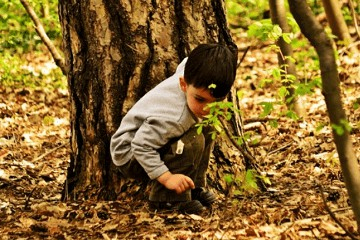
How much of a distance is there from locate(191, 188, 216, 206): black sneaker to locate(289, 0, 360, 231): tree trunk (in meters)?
1.52

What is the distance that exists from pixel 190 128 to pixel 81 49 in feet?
3.10

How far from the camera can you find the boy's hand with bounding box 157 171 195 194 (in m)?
3.74

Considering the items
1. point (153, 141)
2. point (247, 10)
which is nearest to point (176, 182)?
point (153, 141)

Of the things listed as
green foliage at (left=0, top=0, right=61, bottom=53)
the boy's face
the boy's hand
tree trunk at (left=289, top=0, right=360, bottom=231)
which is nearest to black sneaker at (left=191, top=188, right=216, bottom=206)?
the boy's hand

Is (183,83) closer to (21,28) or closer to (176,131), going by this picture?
(176,131)

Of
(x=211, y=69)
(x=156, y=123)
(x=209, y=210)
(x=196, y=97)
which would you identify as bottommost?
(x=209, y=210)

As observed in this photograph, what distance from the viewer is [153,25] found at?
13.1 feet

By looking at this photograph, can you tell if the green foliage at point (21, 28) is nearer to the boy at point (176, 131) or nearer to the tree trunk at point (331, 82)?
the boy at point (176, 131)

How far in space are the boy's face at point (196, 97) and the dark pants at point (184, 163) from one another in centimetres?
15

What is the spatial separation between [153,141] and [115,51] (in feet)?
2.34

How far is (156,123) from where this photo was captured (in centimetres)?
369

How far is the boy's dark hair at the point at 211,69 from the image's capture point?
3.55m

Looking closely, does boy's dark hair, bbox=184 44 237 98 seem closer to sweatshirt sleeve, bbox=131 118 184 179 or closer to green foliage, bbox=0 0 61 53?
sweatshirt sleeve, bbox=131 118 184 179

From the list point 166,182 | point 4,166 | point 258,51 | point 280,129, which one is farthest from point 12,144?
point 258,51
